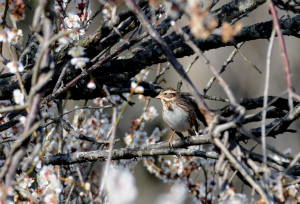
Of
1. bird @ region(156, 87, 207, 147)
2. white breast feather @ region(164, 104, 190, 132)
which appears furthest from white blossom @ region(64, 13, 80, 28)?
white breast feather @ region(164, 104, 190, 132)

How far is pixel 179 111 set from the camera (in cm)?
500

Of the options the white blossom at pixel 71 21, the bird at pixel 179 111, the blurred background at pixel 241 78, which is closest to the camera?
the white blossom at pixel 71 21

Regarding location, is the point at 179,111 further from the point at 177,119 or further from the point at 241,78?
the point at 241,78

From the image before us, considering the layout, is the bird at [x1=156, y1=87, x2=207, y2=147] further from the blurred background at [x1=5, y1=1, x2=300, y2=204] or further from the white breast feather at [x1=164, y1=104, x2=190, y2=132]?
the blurred background at [x1=5, y1=1, x2=300, y2=204]

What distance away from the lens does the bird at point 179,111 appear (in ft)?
16.2

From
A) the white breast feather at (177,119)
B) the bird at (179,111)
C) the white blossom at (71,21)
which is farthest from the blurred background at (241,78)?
the white blossom at (71,21)

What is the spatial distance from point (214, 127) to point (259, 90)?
932 cm

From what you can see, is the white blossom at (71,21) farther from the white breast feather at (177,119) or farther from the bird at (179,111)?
the white breast feather at (177,119)

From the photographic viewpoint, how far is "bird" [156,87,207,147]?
4930 mm

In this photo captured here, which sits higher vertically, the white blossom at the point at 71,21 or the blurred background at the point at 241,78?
the blurred background at the point at 241,78

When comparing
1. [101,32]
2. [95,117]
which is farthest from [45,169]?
[95,117]

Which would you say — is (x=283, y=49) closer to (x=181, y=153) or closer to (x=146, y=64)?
(x=181, y=153)

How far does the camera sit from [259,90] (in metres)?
11.3

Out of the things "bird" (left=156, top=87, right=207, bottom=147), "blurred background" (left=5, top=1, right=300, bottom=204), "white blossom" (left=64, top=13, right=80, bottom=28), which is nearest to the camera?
"white blossom" (left=64, top=13, right=80, bottom=28)
